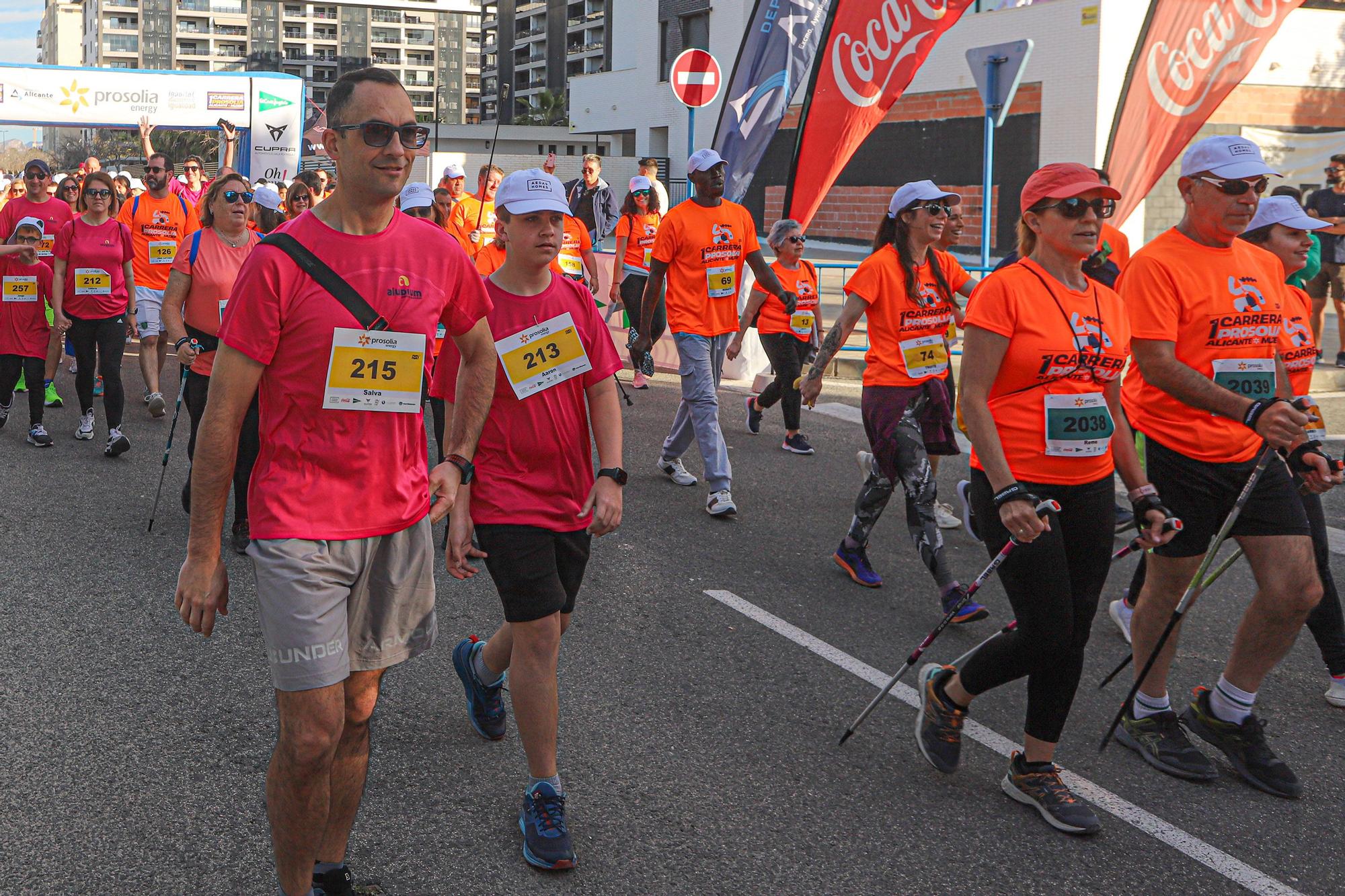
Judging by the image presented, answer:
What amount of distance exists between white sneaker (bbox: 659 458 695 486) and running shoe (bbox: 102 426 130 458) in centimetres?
386

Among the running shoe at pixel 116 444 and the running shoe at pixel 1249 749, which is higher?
the running shoe at pixel 116 444

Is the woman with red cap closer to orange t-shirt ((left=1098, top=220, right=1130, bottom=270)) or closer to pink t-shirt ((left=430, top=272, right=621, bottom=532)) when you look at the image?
pink t-shirt ((left=430, top=272, right=621, bottom=532))

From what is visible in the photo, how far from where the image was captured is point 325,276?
9.47ft

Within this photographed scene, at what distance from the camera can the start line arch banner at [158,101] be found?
2212 cm

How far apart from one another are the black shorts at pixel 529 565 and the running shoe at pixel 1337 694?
2.92 metres

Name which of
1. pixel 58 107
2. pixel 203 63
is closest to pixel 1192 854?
pixel 58 107

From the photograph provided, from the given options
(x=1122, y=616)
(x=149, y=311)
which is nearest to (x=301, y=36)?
(x=149, y=311)

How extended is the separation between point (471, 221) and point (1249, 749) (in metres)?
11.6

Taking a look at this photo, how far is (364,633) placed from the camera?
304cm

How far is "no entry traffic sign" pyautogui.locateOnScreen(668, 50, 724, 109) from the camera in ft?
44.1

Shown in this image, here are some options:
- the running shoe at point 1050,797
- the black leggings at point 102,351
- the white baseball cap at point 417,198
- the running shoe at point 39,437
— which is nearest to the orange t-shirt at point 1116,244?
the running shoe at point 1050,797

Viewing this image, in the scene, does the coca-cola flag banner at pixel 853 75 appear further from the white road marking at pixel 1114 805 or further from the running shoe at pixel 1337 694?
the running shoe at pixel 1337 694

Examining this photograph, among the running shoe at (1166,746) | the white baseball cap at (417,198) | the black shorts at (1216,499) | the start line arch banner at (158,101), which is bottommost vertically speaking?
the running shoe at (1166,746)

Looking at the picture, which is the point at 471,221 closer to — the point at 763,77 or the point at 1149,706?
the point at 763,77
